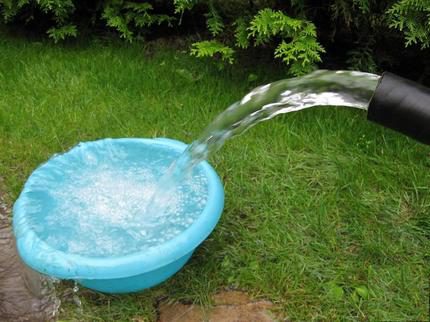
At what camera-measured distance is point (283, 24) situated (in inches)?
118

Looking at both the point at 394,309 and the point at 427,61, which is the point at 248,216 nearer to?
the point at 394,309

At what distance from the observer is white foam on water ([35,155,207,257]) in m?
2.21

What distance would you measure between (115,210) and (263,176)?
685 mm

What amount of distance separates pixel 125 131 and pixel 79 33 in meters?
1.31

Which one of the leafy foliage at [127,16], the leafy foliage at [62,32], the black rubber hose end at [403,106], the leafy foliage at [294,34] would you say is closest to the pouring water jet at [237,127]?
the black rubber hose end at [403,106]

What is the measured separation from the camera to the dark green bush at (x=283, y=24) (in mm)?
2998

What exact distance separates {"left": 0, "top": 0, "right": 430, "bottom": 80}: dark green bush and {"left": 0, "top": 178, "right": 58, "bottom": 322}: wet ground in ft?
4.80

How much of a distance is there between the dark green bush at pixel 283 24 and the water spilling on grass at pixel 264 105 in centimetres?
71

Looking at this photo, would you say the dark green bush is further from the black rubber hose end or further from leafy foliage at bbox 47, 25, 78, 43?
the black rubber hose end

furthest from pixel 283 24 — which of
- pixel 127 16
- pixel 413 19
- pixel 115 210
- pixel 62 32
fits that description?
pixel 62 32

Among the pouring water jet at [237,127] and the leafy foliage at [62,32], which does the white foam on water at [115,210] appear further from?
the leafy foliage at [62,32]

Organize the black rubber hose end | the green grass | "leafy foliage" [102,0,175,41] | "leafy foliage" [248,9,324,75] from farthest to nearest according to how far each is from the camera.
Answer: "leafy foliage" [102,0,175,41] → "leafy foliage" [248,9,324,75] → the green grass → the black rubber hose end

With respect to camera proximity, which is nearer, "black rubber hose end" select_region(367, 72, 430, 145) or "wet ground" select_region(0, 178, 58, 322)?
"black rubber hose end" select_region(367, 72, 430, 145)

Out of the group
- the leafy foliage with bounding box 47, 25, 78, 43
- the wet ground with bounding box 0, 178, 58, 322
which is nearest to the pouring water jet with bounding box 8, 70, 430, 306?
the wet ground with bounding box 0, 178, 58, 322
